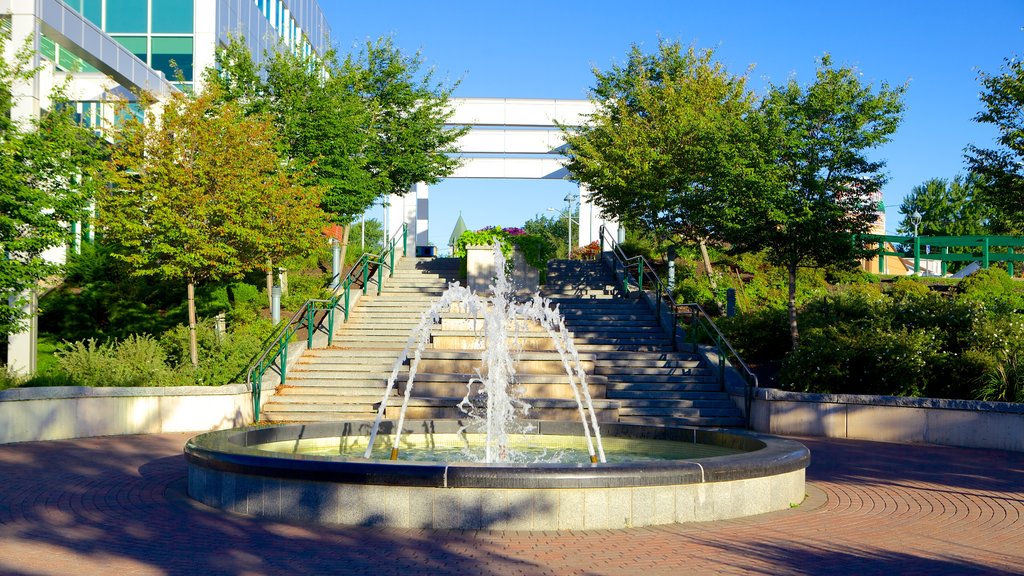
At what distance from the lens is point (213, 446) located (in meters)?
9.81

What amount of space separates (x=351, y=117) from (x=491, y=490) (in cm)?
2096

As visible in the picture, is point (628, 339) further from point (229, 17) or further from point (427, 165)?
point (229, 17)

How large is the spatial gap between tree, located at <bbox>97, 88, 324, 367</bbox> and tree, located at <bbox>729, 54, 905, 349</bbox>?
9.98m

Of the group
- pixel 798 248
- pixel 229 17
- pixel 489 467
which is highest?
pixel 229 17

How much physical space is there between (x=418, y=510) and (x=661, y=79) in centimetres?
2470

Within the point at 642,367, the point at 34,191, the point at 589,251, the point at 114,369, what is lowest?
the point at 642,367

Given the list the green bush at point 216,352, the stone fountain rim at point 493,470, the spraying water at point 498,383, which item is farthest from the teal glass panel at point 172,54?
the stone fountain rim at point 493,470

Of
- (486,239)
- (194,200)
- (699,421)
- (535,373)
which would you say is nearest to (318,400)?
(535,373)

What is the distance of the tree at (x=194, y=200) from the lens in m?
18.9

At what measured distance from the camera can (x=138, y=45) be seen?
34.1 meters

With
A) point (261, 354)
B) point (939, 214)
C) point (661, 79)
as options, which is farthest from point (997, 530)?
point (939, 214)

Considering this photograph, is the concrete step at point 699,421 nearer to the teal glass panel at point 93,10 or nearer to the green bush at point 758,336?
the green bush at point 758,336

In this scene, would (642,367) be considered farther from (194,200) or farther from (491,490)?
(491,490)

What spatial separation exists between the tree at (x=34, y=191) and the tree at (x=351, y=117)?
8.22 m
